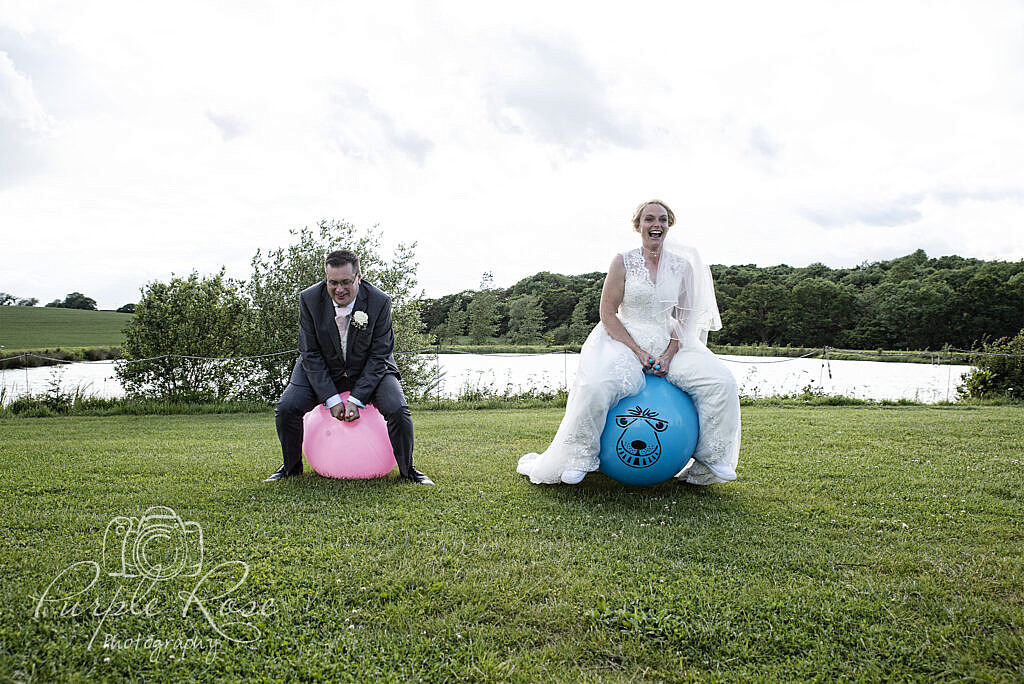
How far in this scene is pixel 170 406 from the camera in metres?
11.8

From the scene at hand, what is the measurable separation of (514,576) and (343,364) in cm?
305

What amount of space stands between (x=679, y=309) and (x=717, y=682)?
3702mm

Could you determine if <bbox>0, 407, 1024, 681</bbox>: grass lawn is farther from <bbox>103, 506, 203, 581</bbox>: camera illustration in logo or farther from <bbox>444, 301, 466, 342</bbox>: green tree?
<bbox>444, 301, 466, 342</bbox>: green tree

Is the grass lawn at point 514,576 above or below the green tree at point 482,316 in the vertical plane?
Result: below

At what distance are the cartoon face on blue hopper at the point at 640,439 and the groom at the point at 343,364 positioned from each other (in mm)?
1770

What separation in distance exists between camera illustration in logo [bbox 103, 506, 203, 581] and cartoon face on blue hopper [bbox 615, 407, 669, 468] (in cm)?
311

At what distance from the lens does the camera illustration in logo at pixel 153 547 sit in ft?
11.8

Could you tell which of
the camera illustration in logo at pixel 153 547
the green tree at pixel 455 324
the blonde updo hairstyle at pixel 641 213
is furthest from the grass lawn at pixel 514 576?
the green tree at pixel 455 324

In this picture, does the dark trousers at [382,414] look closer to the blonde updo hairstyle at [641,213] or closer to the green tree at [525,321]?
the blonde updo hairstyle at [641,213]

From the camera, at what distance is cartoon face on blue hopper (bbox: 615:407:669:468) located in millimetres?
5078

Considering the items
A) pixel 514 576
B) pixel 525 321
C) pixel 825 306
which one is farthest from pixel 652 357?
pixel 825 306

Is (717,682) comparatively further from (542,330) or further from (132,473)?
(542,330)

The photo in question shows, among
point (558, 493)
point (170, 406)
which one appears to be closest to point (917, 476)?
point (558, 493)

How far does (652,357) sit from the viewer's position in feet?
18.4
